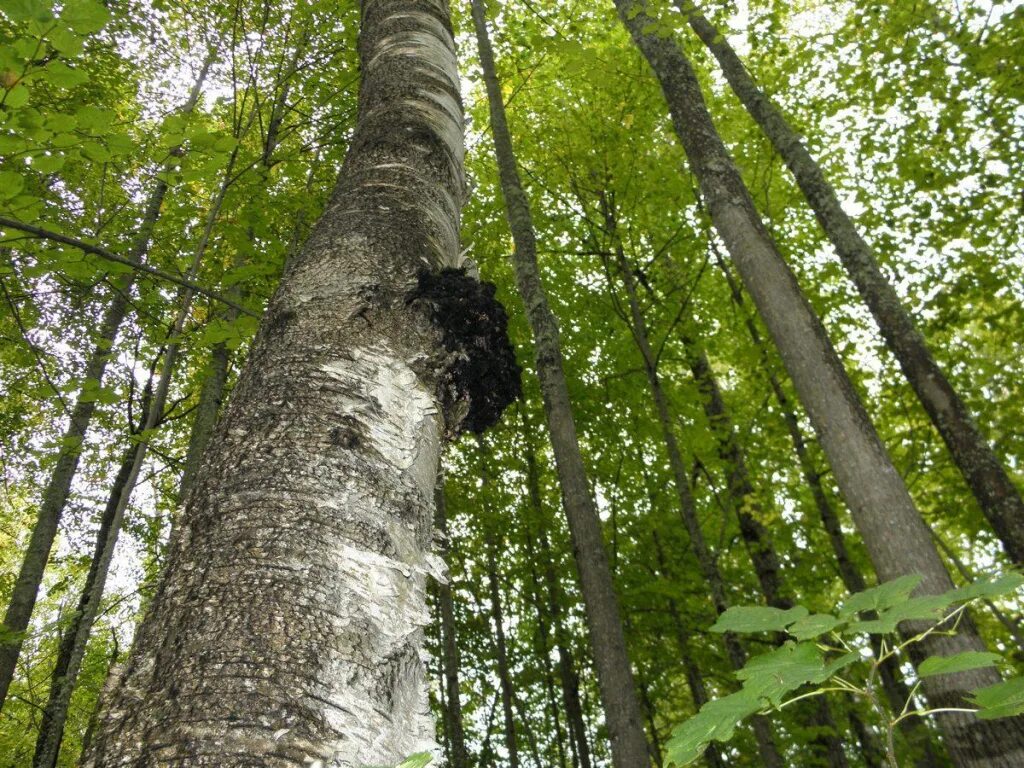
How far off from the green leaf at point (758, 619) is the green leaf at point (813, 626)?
2 cm

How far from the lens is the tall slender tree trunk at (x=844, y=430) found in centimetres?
290

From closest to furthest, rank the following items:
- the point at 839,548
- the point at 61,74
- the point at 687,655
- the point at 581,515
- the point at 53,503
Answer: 1. the point at 61,74
2. the point at 581,515
3. the point at 53,503
4. the point at 839,548
5. the point at 687,655

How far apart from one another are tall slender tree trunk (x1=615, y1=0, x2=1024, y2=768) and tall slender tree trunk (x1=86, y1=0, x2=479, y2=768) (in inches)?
109

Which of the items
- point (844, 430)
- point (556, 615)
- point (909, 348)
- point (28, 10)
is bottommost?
point (844, 430)

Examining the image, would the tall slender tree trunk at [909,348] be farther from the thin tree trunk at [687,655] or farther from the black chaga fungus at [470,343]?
the thin tree trunk at [687,655]

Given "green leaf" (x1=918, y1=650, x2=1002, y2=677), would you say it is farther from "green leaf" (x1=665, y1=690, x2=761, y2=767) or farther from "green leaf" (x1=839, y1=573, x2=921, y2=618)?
"green leaf" (x1=665, y1=690, x2=761, y2=767)

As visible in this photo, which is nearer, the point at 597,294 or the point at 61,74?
the point at 61,74

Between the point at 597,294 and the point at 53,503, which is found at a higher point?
the point at 597,294

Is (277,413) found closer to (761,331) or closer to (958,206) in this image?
(958,206)

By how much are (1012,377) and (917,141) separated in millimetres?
3601

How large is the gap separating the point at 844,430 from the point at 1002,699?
2668 mm

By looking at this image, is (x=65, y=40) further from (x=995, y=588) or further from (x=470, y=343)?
(x=995, y=588)

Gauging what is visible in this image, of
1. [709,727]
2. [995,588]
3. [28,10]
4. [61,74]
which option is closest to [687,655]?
[995,588]

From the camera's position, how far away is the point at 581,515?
190 inches
